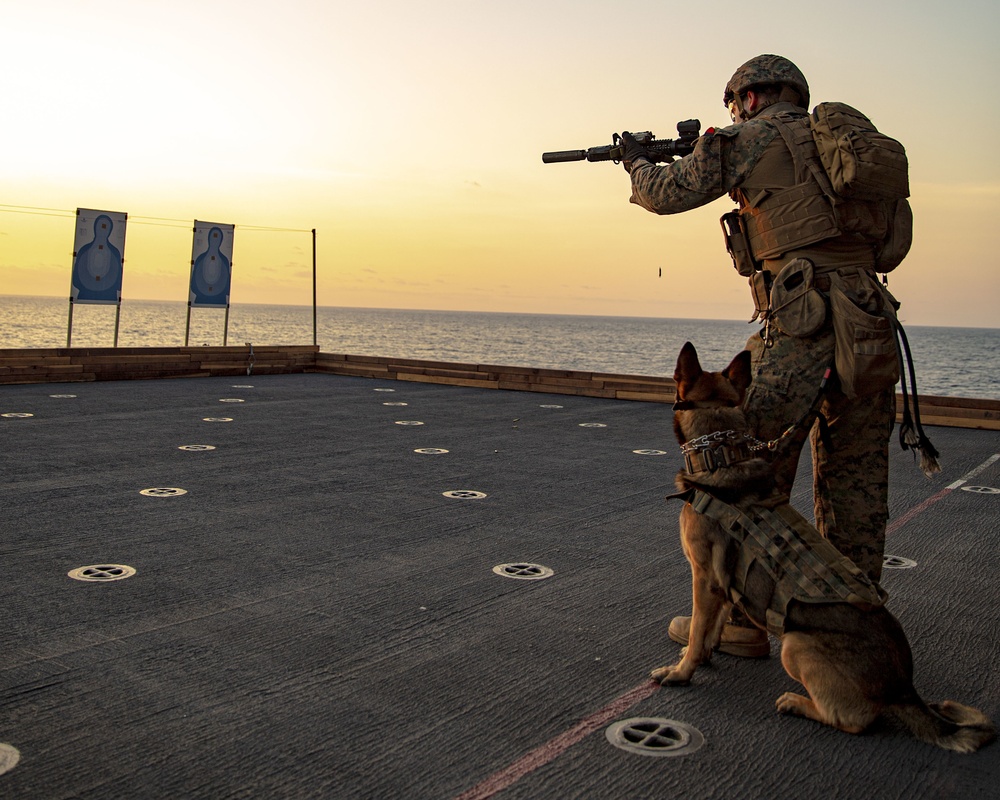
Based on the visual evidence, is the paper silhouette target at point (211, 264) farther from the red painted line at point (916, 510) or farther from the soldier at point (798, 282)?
the soldier at point (798, 282)

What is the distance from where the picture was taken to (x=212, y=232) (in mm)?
16969

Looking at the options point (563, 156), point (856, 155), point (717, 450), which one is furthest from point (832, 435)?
Result: point (563, 156)

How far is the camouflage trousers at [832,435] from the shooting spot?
3.41m

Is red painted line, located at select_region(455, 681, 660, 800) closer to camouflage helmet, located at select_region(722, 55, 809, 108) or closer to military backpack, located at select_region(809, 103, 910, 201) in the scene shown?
military backpack, located at select_region(809, 103, 910, 201)

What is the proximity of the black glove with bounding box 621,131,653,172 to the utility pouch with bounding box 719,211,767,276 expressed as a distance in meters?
0.61

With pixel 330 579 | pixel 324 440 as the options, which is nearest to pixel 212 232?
pixel 324 440

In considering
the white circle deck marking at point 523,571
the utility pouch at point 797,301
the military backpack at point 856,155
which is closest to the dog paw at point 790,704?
the utility pouch at point 797,301

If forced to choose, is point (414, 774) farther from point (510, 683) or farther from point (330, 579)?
point (330, 579)

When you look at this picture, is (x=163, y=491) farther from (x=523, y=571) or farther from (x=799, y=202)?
(x=799, y=202)

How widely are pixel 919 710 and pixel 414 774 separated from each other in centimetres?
146

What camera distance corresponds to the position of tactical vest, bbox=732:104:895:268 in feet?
11.4

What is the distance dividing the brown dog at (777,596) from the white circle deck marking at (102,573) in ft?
8.01

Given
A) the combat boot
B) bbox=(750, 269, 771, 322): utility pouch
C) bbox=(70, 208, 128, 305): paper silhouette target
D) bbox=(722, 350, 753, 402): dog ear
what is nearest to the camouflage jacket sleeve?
bbox=(750, 269, 771, 322): utility pouch

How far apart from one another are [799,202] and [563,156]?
1988mm
